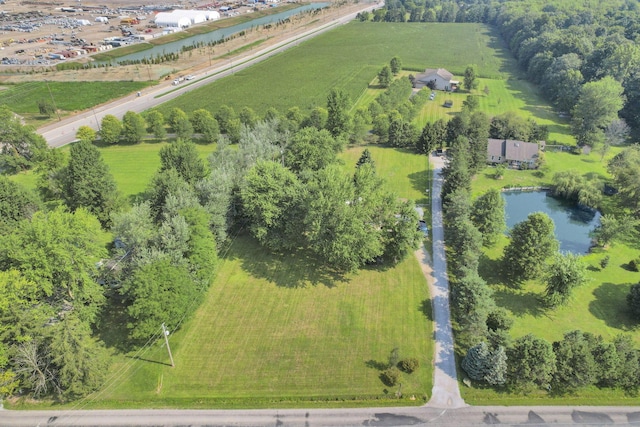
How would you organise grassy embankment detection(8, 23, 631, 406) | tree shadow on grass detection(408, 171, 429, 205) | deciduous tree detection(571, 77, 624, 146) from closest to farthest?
grassy embankment detection(8, 23, 631, 406) → tree shadow on grass detection(408, 171, 429, 205) → deciduous tree detection(571, 77, 624, 146)

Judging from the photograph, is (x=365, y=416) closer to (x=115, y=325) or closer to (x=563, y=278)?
(x=563, y=278)

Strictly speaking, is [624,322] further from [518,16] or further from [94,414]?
[518,16]

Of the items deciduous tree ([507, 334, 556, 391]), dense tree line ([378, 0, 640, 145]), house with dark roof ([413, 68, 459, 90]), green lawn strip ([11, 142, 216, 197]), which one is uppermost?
dense tree line ([378, 0, 640, 145])

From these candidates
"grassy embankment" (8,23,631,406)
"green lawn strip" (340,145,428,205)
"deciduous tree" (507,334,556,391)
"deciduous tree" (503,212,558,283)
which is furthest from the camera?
"green lawn strip" (340,145,428,205)

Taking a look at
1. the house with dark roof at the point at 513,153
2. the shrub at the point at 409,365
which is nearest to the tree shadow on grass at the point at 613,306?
the shrub at the point at 409,365

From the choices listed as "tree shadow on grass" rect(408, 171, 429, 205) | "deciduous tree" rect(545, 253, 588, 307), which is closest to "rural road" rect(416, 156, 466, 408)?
"tree shadow on grass" rect(408, 171, 429, 205)

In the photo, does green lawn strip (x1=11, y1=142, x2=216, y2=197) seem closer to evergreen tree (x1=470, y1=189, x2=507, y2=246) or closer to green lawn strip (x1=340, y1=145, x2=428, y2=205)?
green lawn strip (x1=340, y1=145, x2=428, y2=205)

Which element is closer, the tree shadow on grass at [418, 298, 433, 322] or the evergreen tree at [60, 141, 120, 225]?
the tree shadow on grass at [418, 298, 433, 322]
